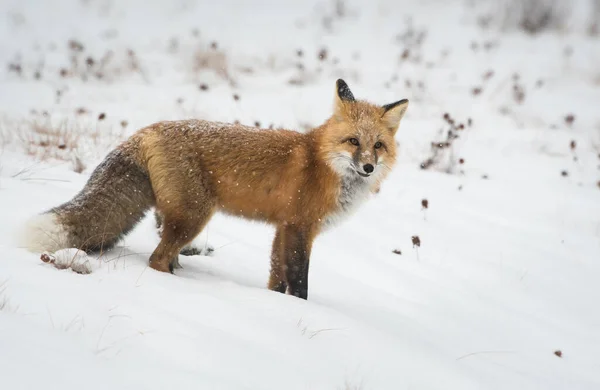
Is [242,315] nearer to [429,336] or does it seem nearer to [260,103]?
[429,336]

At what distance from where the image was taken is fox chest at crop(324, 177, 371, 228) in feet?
14.1

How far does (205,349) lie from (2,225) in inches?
83.2

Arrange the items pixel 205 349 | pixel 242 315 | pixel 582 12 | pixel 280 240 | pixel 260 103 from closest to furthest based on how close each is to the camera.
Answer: pixel 205 349 < pixel 242 315 < pixel 280 240 < pixel 260 103 < pixel 582 12

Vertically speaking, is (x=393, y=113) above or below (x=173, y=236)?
above

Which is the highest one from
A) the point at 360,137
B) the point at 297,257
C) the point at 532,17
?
the point at 532,17

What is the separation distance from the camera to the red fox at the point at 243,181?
3.84m

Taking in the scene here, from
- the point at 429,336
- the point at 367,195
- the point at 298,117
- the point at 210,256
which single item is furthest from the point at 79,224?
the point at 298,117

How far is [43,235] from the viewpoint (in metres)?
3.34

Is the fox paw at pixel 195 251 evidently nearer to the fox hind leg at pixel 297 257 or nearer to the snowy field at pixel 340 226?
the snowy field at pixel 340 226

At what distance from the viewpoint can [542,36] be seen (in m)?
15.0

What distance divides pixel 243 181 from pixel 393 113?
148 centimetres

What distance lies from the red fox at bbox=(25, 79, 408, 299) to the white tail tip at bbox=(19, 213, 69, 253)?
9 cm

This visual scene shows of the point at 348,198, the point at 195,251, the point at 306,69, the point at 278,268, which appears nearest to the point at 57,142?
the point at 195,251

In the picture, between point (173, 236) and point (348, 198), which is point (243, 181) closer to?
point (173, 236)
